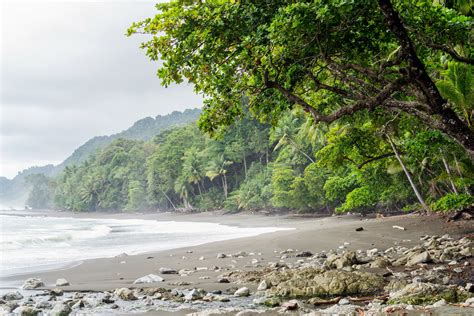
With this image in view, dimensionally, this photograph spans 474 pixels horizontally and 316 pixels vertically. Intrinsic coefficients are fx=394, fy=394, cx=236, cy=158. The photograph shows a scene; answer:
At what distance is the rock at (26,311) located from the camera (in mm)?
5738

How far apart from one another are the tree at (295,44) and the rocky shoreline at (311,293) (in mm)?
2317

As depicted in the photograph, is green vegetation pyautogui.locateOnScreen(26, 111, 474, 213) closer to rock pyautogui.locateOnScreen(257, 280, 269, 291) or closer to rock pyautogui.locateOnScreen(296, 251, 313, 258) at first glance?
rock pyautogui.locateOnScreen(257, 280, 269, 291)

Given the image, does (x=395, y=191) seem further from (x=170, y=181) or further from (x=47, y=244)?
(x=170, y=181)

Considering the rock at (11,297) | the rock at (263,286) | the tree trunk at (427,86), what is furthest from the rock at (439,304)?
the rock at (11,297)

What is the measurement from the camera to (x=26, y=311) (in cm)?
576

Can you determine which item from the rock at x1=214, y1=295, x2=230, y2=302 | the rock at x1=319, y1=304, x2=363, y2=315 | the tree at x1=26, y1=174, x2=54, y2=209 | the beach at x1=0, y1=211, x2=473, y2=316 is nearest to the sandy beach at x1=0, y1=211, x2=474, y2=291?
the beach at x1=0, y1=211, x2=473, y2=316

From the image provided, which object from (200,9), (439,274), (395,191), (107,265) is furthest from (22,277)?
(395,191)

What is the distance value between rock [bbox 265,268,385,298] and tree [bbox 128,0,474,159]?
2.53m

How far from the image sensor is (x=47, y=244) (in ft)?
61.8

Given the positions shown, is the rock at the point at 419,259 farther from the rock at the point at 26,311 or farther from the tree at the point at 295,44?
the rock at the point at 26,311

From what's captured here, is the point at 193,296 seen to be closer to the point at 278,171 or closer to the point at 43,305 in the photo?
the point at 43,305

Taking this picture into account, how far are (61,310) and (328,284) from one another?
3.99 metres

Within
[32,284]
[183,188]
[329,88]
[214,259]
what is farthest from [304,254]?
[183,188]

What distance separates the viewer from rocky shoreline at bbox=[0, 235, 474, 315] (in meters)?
4.98
